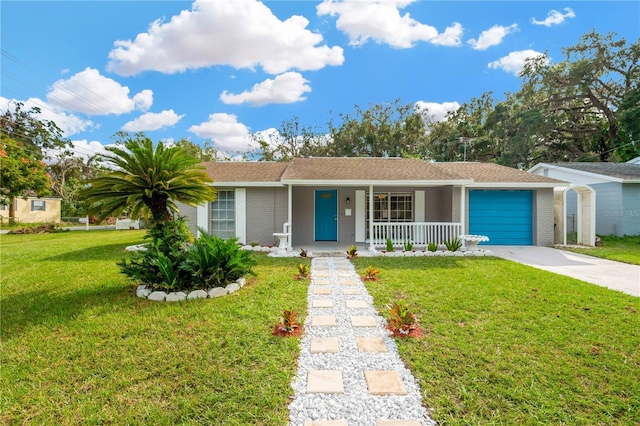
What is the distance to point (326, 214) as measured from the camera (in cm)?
1145

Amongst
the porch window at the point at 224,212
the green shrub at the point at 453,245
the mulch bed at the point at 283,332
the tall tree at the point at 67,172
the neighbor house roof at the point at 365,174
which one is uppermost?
the tall tree at the point at 67,172

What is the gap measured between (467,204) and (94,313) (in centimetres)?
1135

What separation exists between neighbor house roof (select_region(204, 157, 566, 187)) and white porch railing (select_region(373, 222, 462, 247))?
4.92ft

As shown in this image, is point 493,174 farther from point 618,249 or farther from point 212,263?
point 212,263

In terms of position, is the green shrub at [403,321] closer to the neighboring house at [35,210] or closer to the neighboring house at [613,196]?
the neighboring house at [613,196]

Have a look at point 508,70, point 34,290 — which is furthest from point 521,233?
A: point 508,70

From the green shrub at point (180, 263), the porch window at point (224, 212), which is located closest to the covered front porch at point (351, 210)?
the porch window at point (224, 212)

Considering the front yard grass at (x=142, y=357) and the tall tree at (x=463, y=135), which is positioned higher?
the tall tree at (x=463, y=135)

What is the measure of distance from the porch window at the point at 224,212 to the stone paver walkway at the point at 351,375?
6.83 meters

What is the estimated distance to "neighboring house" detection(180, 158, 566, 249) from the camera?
34.0 ft

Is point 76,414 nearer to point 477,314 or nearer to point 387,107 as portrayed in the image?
point 477,314

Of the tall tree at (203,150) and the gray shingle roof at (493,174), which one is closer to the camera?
the gray shingle roof at (493,174)

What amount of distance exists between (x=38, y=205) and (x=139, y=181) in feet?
105

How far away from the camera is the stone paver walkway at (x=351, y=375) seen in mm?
2373
